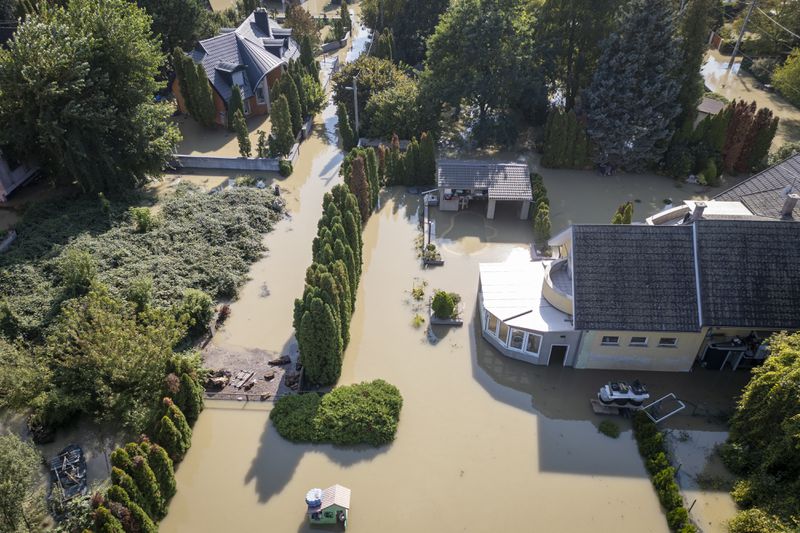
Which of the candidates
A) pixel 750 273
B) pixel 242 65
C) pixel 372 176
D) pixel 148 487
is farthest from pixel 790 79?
pixel 148 487

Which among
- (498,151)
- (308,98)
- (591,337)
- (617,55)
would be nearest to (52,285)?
(591,337)

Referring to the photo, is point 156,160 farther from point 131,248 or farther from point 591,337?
point 591,337

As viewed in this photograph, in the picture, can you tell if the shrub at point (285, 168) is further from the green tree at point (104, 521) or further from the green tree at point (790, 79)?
the green tree at point (790, 79)

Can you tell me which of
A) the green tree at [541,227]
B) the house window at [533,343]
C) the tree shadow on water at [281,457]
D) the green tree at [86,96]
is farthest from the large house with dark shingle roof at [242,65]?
the house window at [533,343]

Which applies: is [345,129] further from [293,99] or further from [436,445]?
[436,445]

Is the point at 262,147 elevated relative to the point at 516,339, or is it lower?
elevated

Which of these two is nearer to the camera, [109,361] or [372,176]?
[109,361]

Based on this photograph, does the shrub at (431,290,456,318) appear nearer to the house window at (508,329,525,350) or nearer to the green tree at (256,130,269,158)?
the house window at (508,329,525,350)
